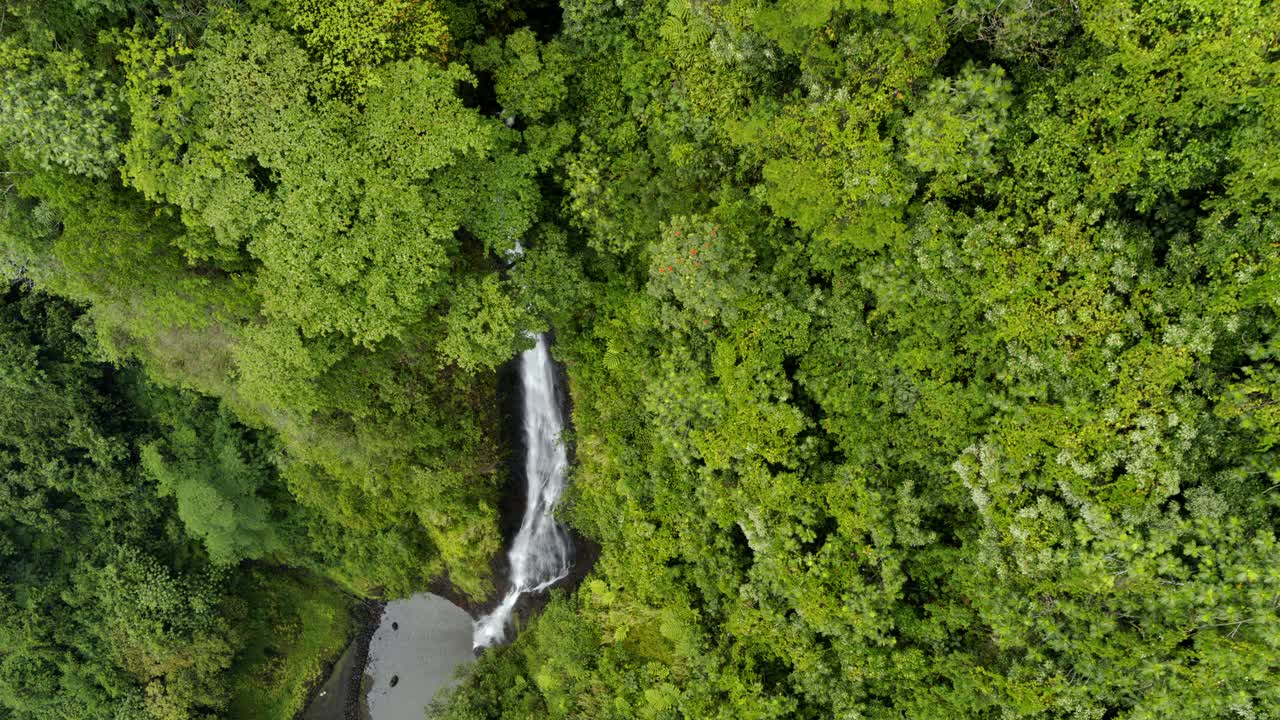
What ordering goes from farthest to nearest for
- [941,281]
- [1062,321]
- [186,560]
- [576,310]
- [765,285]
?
[186,560], [576,310], [765,285], [941,281], [1062,321]

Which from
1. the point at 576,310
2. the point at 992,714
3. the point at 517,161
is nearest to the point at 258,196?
the point at 517,161

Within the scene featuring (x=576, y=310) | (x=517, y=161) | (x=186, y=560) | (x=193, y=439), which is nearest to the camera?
(x=517, y=161)

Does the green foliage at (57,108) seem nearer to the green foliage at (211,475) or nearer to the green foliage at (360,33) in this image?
the green foliage at (360,33)

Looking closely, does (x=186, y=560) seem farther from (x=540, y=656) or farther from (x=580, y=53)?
(x=580, y=53)

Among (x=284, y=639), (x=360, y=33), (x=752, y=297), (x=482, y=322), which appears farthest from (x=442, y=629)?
(x=360, y=33)

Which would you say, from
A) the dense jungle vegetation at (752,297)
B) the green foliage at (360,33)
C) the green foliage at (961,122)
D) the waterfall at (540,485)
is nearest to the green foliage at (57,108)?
the dense jungle vegetation at (752,297)

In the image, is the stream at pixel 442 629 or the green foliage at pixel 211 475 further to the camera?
the green foliage at pixel 211 475
